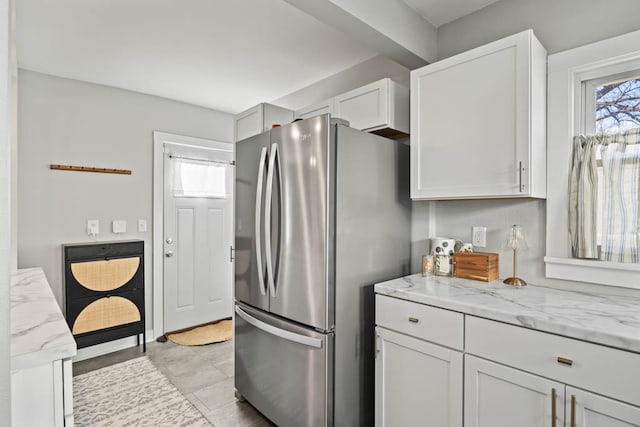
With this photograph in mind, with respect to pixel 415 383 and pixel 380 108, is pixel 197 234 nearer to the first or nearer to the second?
pixel 380 108

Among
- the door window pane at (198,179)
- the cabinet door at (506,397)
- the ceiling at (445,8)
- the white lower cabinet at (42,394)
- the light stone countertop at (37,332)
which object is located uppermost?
the ceiling at (445,8)

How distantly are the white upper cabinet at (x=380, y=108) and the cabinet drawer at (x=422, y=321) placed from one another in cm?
111

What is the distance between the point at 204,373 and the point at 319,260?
1.79 m

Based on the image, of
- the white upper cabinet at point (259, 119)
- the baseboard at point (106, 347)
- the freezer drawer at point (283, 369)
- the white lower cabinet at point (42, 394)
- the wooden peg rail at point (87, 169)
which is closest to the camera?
the white lower cabinet at point (42, 394)

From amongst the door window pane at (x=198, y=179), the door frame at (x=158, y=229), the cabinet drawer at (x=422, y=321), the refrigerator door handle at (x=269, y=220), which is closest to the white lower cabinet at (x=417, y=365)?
the cabinet drawer at (x=422, y=321)

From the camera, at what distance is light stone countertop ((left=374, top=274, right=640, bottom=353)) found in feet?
3.75

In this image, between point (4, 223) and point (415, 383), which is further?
point (415, 383)

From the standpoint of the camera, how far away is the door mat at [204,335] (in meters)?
3.48

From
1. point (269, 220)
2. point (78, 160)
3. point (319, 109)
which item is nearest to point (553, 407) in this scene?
point (269, 220)

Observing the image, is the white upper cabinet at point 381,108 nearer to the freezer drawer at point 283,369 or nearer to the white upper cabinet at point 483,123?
the white upper cabinet at point 483,123

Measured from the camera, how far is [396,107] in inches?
87.2

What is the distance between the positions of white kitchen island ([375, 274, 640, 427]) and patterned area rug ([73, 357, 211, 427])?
1.36 m

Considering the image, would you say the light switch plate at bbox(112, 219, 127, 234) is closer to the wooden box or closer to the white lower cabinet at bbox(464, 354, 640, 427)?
the wooden box

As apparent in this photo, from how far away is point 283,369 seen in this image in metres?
1.97
